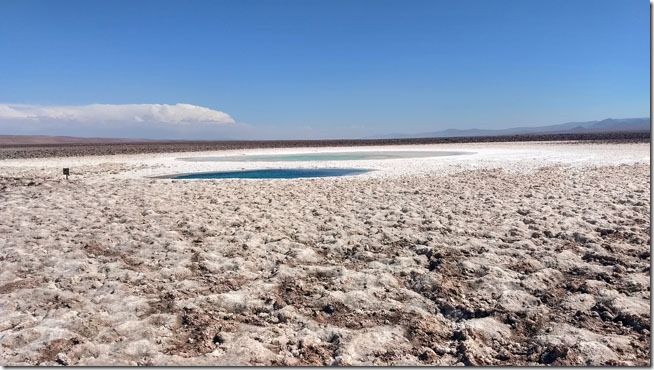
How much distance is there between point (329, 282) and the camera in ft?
16.2

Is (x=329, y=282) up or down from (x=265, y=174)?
down

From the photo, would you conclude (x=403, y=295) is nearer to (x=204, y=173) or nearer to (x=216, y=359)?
(x=216, y=359)

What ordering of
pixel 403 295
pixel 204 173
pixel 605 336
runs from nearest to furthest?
pixel 605 336
pixel 403 295
pixel 204 173

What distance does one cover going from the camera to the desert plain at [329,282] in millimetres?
3557

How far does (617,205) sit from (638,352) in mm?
5412

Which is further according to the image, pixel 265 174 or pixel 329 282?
pixel 265 174

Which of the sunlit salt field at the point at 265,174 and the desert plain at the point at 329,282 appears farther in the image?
the sunlit salt field at the point at 265,174

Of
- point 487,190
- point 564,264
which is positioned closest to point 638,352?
point 564,264

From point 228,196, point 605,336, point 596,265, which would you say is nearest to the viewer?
point 605,336

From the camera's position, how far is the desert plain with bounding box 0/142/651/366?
356 cm

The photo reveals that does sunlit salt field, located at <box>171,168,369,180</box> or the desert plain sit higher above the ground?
sunlit salt field, located at <box>171,168,369,180</box>

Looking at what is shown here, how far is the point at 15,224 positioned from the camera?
7.32m

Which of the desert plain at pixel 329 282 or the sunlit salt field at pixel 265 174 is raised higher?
the sunlit salt field at pixel 265 174

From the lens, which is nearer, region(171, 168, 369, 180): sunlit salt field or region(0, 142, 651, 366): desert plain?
region(0, 142, 651, 366): desert plain
